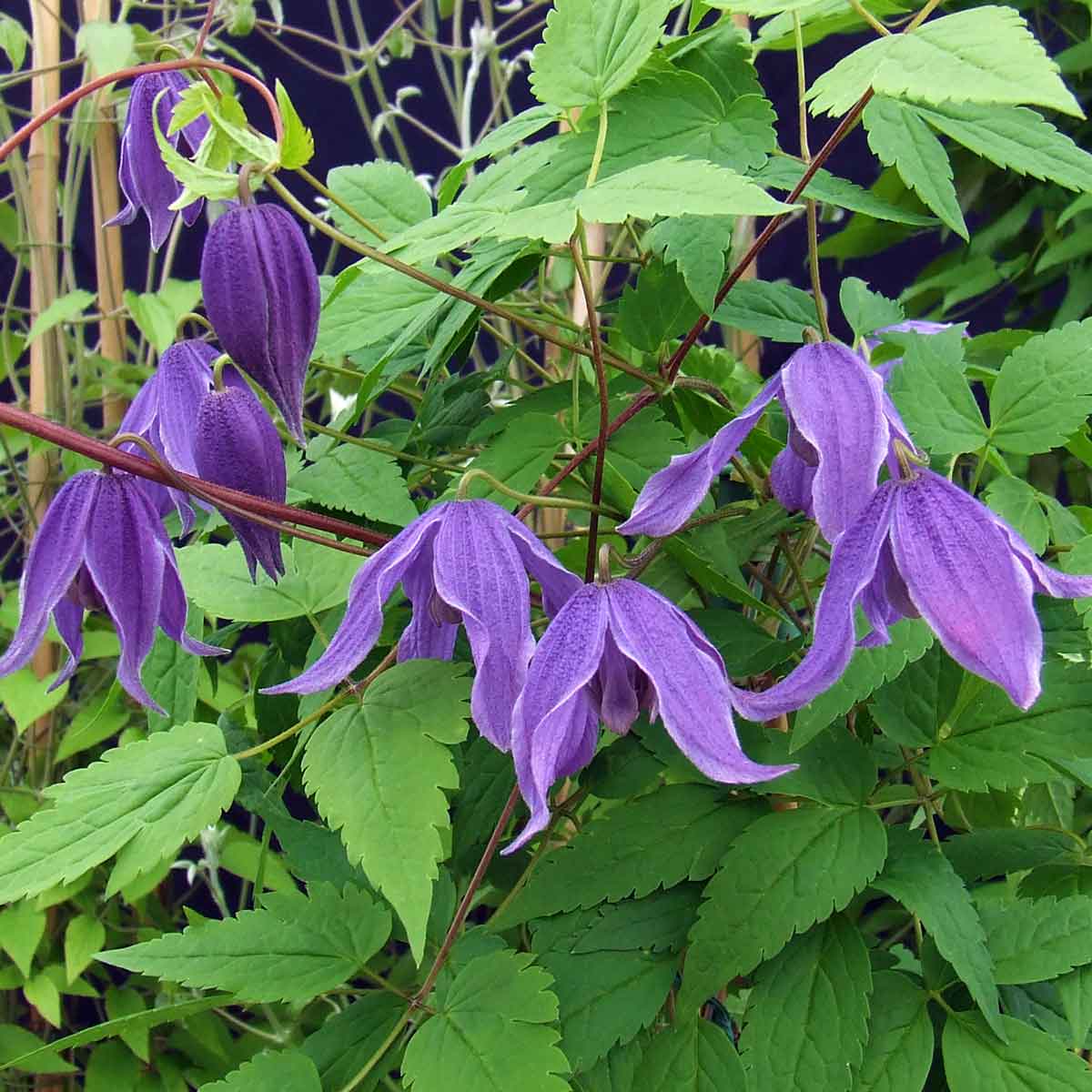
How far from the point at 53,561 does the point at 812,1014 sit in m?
0.33

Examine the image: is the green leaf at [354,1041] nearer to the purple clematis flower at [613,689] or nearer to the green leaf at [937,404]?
the purple clematis flower at [613,689]

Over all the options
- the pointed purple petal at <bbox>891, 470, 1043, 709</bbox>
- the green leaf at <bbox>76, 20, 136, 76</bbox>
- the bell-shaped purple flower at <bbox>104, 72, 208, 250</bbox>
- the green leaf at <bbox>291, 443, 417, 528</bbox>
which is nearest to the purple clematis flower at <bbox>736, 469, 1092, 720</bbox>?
the pointed purple petal at <bbox>891, 470, 1043, 709</bbox>

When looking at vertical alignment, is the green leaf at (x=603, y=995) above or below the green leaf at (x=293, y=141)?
below

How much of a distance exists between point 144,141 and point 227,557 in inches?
7.7

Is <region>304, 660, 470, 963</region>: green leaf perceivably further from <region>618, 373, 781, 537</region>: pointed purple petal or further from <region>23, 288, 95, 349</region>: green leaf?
<region>23, 288, 95, 349</region>: green leaf

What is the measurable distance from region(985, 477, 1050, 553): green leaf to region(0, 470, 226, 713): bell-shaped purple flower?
14.0 inches

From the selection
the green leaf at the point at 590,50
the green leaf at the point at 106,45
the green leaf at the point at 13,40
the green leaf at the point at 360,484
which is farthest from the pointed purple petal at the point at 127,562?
the green leaf at the point at 13,40

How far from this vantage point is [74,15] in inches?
70.0

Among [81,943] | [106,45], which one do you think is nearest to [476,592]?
[106,45]

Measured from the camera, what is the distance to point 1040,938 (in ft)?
1.52

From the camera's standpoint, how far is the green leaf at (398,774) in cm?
38

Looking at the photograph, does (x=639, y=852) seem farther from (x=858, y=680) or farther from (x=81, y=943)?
(x=81, y=943)

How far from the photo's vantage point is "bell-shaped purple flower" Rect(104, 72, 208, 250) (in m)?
0.52

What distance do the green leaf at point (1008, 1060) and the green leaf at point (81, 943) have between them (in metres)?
0.88
